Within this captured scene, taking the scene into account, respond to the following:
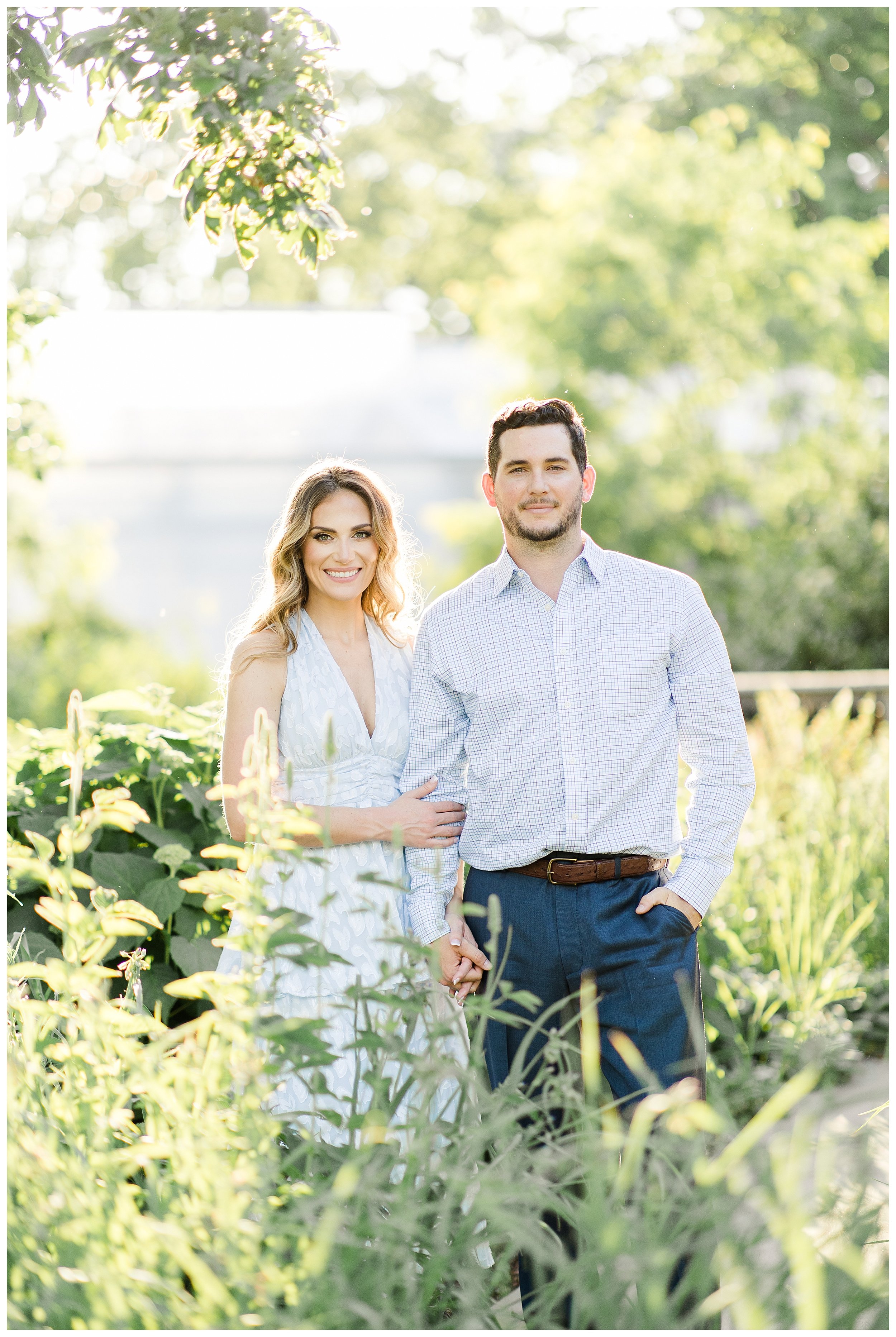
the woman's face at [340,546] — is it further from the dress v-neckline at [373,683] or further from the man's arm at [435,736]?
the man's arm at [435,736]

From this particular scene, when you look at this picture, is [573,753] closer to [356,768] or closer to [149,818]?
[356,768]

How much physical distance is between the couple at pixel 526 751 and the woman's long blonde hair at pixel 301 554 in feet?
0.03

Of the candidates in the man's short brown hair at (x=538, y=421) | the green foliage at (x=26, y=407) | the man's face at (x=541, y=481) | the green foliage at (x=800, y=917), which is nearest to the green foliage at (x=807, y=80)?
the green foliage at (x=800, y=917)

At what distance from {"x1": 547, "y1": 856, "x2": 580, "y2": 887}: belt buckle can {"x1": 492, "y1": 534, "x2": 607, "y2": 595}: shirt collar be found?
26.2 inches

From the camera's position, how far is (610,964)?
2.71m

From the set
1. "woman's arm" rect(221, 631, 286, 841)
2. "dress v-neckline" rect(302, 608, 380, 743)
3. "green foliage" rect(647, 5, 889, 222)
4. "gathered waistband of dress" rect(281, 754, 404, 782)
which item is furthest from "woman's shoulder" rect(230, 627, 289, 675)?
"green foliage" rect(647, 5, 889, 222)

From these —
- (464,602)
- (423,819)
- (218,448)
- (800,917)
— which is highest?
(218,448)

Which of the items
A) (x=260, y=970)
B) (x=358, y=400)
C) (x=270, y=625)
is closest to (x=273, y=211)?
(x=270, y=625)

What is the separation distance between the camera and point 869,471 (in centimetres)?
1172

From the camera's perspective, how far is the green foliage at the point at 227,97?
270 cm

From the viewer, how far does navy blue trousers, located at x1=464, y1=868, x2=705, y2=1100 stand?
2709mm

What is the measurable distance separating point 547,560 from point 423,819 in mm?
699

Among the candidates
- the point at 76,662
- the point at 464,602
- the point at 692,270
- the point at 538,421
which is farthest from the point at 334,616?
the point at 692,270

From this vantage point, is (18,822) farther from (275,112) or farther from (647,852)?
(275,112)
